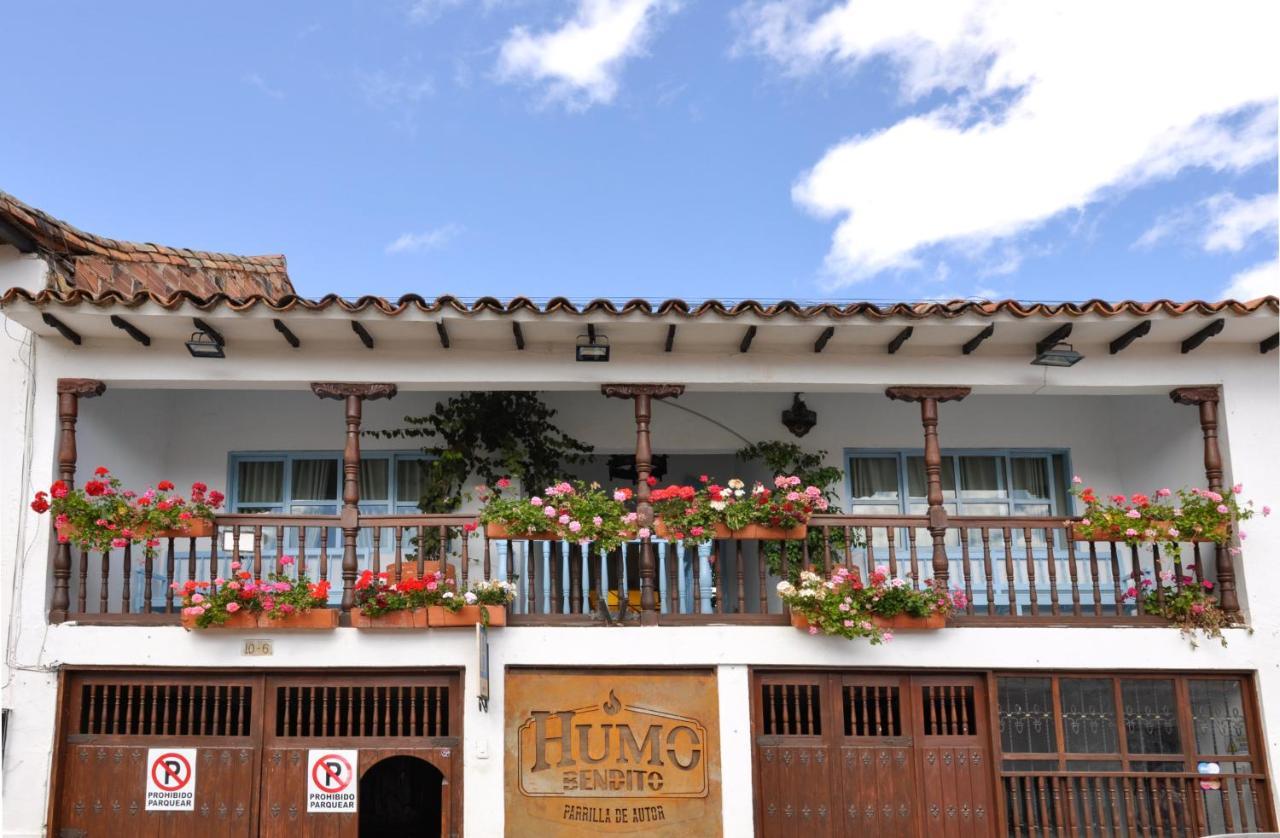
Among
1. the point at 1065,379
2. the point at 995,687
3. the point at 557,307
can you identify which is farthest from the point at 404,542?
the point at 1065,379

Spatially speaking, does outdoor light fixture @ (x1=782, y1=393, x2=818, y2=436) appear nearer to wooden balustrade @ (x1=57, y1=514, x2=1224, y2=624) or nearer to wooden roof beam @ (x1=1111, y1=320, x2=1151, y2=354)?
wooden balustrade @ (x1=57, y1=514, x2=1224, y2=624)

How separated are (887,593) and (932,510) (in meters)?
0.86

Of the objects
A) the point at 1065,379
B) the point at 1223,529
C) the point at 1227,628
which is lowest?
the point at 1227,628

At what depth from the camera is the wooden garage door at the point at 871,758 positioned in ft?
27.3

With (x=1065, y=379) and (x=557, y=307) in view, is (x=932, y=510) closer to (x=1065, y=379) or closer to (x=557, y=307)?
(x=1065, y=379)

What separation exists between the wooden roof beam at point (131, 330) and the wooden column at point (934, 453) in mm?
5833

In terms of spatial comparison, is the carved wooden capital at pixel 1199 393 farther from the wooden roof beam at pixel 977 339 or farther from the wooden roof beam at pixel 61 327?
the wooden roof beam at pixel 61 327

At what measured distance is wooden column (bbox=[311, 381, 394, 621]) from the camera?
8477 mm

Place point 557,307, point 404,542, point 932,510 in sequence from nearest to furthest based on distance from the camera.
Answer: point 557,307
point 932,510
point 404,542

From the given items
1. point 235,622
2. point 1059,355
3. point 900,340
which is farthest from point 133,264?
point 1059,355

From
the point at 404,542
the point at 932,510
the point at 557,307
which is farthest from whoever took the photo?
the point at 404,542

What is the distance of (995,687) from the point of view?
852cm

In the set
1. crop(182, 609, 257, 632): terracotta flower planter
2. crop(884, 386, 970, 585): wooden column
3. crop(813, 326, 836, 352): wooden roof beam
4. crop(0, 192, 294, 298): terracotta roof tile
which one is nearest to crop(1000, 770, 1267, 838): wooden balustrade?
crop(884, 386, 970, 585): wooden column

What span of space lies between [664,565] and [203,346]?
3910 mm
